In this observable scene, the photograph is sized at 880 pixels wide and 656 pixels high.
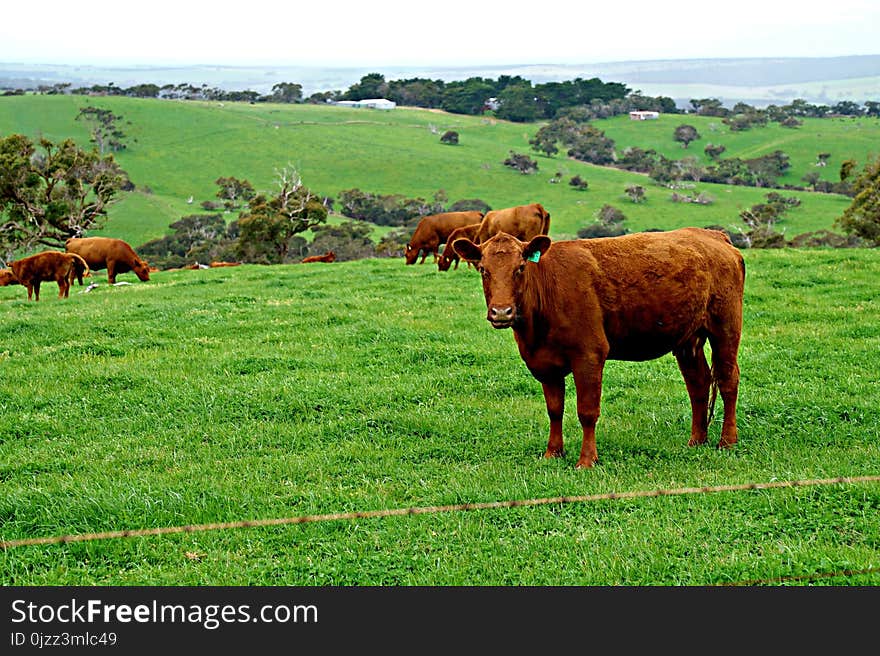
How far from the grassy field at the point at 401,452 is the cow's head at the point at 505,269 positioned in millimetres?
1644

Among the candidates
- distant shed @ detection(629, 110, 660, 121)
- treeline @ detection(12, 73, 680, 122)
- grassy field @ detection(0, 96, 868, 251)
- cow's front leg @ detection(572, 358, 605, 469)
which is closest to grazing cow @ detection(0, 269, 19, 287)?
cow's front leg @ detection(572, 358, 605, 469)

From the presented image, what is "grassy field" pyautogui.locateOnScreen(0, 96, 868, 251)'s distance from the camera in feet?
319

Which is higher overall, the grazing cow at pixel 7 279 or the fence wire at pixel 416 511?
the fence wire at pixel 416 511

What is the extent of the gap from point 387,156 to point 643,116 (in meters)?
55.7

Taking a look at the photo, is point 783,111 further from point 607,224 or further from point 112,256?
point 112,256

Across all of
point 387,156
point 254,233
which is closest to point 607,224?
point 387,156

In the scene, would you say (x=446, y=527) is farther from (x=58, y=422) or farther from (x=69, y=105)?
(x=69, y=105)

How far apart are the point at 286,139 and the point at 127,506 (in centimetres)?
13465

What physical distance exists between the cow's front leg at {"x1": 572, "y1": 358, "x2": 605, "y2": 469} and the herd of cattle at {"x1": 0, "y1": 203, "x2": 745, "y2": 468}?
1 cm

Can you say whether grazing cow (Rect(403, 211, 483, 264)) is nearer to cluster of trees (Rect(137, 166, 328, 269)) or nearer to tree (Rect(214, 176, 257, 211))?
cluster of trees (Rect(137, 166, 328, 269))

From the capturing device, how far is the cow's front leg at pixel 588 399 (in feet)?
29.8

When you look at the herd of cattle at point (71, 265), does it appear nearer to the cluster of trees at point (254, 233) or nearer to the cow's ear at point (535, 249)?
the cluster of trees at point (254, 233)

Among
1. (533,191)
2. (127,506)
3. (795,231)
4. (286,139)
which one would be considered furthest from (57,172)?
(286,139)

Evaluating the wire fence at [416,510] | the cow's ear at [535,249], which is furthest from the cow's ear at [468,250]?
the wire fence at [416,510]
